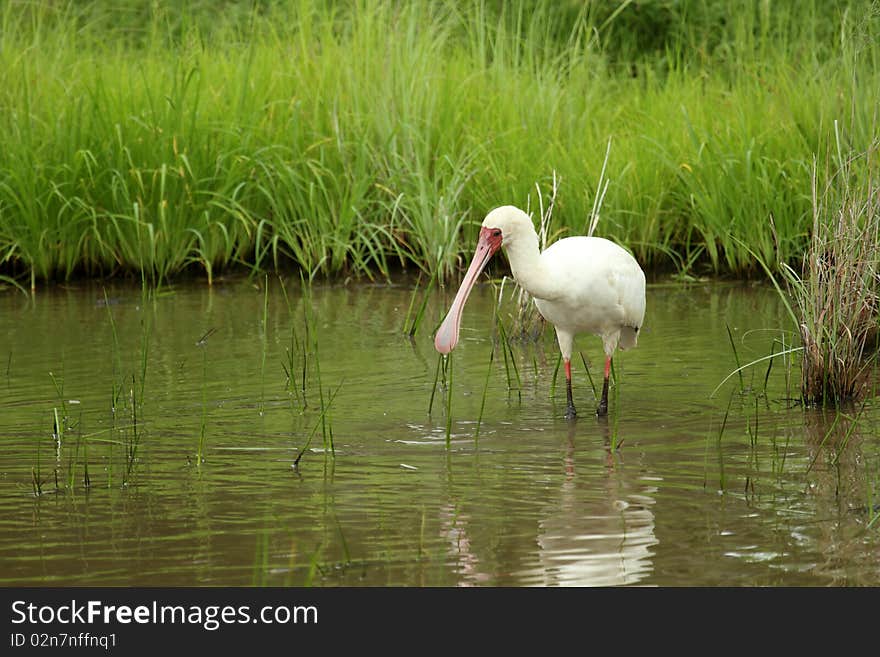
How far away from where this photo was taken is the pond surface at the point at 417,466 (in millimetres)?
4668

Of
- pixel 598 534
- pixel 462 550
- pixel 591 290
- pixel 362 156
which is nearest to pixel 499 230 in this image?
pixel 591 290

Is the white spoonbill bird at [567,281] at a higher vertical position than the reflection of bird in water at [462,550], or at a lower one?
higher

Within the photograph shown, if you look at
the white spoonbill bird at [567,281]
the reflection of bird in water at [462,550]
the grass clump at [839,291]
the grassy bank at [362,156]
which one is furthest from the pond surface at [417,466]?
the grassy bank at [362,156]

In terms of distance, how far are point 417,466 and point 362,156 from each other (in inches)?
197

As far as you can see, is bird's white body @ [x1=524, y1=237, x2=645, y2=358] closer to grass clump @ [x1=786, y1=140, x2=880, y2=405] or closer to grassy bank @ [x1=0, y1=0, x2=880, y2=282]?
grass clump @ [x1=786, y1=140, x2=880, y2=405]

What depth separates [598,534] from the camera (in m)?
4.94

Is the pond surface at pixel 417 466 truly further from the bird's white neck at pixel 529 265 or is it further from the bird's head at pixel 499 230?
the bird's head at pixel 499 230

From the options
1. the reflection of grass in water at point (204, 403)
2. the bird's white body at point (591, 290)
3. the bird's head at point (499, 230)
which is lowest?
the reflection of grass in water at point (204, 403)

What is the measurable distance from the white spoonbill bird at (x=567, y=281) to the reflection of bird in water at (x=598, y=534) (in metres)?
1.14

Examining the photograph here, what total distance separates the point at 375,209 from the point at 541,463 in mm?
5297

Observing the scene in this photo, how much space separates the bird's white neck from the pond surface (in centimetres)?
54

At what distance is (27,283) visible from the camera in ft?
34.6

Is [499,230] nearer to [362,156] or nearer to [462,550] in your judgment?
[462,550]
